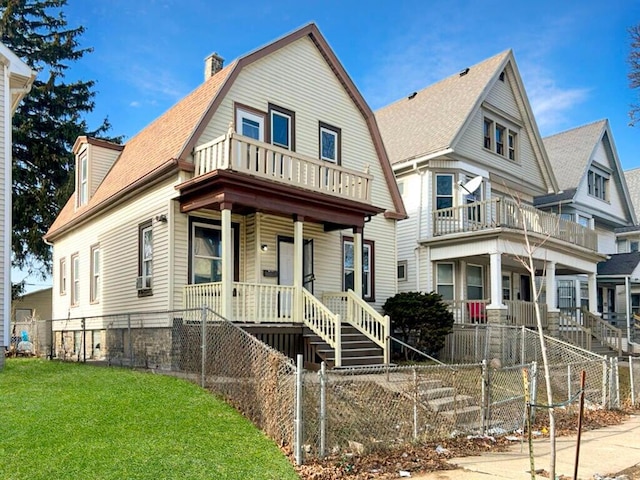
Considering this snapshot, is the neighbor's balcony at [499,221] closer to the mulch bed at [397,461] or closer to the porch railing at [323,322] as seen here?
the porch railing at [323,322]

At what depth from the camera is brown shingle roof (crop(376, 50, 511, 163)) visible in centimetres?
2205

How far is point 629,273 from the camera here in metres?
27.2

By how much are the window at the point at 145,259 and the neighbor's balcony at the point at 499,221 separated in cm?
1031

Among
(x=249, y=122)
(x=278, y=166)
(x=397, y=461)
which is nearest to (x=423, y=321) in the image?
(x=278, y=166)

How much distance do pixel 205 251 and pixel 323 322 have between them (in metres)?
3.34

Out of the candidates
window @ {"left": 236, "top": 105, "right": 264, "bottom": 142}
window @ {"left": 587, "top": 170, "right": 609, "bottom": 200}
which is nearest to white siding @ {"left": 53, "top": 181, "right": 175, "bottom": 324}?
window @ {"left": 236, "top": 105, "right": 264, "bottom": 142}

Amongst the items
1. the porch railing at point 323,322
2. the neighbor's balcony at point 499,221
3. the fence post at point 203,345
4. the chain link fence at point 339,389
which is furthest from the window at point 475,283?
the fence post at point 203,345

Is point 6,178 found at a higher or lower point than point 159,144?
lower

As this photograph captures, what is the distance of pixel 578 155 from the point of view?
2909 centimetres

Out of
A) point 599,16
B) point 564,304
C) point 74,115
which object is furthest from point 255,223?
point 74,115

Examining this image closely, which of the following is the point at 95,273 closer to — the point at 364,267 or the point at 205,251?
the point at 205,251

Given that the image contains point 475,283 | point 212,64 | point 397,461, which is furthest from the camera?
point 475,283

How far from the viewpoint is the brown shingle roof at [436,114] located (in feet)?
72.3

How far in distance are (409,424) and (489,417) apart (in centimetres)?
175
